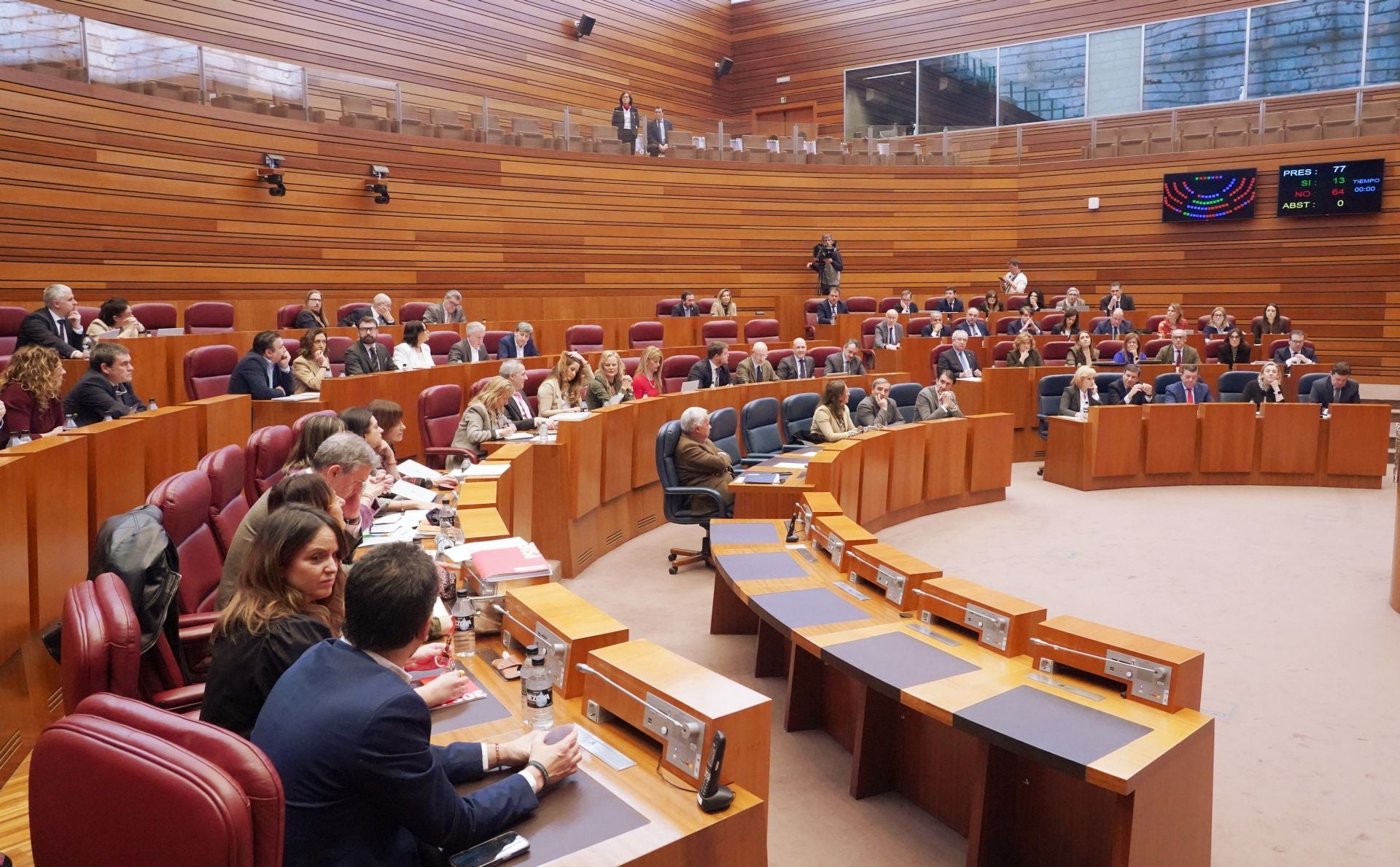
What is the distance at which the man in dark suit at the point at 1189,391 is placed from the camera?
8703 millimetres

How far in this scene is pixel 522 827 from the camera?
1763 mm

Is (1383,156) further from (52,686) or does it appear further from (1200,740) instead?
(52,686)

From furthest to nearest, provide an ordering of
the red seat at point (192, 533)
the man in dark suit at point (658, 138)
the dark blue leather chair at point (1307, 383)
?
the man in dark suit at point (658, 138), the dark blue leather chair at point (1307, 383), the red seat at point (192, 533)

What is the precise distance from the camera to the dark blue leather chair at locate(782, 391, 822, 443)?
7109mm

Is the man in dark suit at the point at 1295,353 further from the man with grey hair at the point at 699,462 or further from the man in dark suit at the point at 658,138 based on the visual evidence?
the man in dark suit at the point at 658,138

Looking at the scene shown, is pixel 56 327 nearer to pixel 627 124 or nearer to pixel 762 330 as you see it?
pixel 762 330

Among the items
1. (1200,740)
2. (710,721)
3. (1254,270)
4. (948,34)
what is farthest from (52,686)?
(948,34)

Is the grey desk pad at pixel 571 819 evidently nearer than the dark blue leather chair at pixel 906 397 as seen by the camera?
Yes

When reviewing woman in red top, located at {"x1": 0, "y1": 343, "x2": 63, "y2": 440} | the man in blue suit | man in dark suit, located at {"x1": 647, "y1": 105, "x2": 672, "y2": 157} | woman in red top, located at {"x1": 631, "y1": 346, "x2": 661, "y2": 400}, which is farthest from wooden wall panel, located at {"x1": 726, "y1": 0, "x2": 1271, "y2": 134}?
the man in blue suit

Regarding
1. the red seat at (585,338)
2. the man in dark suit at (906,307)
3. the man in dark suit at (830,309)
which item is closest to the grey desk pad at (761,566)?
the red seat at (585,338)

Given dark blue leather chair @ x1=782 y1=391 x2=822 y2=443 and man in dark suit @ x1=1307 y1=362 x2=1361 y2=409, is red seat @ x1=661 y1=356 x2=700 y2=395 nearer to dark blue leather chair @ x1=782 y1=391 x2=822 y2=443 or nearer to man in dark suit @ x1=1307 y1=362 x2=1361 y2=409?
dark blue leather chair @ x1=782 y1=391 x2=822 y2=443

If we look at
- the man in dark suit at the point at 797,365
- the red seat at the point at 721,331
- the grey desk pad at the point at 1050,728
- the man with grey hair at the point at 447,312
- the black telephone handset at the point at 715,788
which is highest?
the man with grey hair at the point at 447,312

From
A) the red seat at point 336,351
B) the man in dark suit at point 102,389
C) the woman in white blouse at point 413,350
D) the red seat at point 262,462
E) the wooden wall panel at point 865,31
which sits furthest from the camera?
the wooden wall panel at point 865,31

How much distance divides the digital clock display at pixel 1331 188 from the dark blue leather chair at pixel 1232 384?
436 cm
